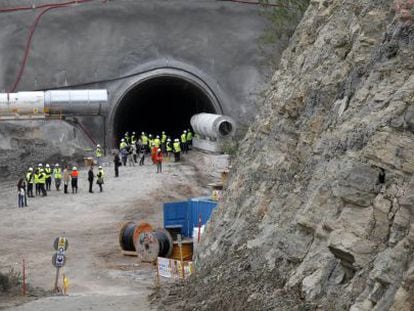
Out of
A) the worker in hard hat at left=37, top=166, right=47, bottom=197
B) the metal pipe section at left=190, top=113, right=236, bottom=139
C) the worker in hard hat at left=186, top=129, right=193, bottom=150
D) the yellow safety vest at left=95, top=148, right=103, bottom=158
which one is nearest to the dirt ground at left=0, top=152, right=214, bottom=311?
the worker in hard hat at left=37, top=166, right=47, bottom=197

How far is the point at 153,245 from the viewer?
79.0 ft

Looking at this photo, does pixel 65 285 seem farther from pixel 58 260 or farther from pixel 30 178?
pixel 30 178

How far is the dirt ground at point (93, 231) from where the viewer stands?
21.4m

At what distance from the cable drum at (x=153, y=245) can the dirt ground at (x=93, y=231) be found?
508mm

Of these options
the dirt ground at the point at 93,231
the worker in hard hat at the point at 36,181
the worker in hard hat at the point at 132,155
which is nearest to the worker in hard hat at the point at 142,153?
the worker in hard hat at the point at 132,155

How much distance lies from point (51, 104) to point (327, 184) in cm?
3317

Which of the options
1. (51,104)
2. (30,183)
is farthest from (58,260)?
(51,104)

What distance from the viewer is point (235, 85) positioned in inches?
1916

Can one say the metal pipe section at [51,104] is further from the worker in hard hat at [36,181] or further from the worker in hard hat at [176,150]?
the worker in hard hat at [36,181]

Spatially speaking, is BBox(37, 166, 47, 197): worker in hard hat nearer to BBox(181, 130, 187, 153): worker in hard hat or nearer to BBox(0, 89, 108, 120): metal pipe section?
BBox(0, 89, 108, 120): metal pipe section

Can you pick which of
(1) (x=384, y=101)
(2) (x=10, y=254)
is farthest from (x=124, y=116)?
(1) (x=384, y=101)

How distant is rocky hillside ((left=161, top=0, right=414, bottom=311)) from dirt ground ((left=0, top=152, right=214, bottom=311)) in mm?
3195

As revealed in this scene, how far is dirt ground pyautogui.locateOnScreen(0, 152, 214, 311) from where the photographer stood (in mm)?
21422

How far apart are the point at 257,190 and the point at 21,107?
90.0ft
